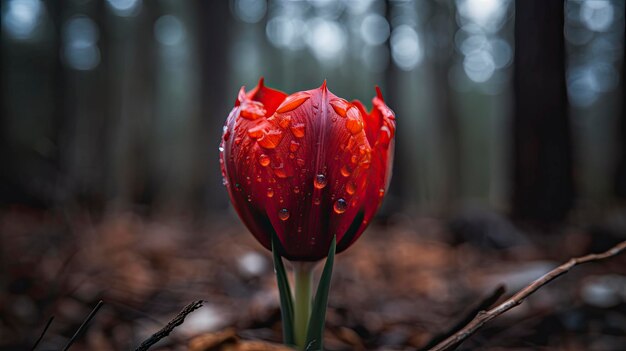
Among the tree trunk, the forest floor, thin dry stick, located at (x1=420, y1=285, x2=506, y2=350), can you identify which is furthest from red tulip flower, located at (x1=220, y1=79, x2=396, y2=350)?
the tree trunk

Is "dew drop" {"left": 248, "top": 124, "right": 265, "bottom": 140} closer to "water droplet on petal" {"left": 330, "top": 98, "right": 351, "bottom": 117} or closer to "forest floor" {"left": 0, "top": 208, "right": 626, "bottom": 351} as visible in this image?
"water droplet on petal" {"left": 330, "top": 98, "right": 351, "bottom": 117}

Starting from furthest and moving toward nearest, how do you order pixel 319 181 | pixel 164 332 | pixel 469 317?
pixel 469 317 < pixel 319 181 < pixel 164 332

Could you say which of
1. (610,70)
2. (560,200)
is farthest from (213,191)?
→ (610,70)

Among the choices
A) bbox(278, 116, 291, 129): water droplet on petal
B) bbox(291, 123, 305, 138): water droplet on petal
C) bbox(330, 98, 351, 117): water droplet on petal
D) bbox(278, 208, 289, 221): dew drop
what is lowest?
bbox(278, 208, 289, 221): dew drop

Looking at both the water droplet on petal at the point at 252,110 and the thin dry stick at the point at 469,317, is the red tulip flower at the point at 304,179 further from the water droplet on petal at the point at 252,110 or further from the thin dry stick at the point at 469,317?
the thin dry stick at the point at 469,317

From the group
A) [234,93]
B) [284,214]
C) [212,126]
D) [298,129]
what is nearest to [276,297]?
[284,214]

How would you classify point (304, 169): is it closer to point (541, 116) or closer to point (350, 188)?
point (350, 188)
